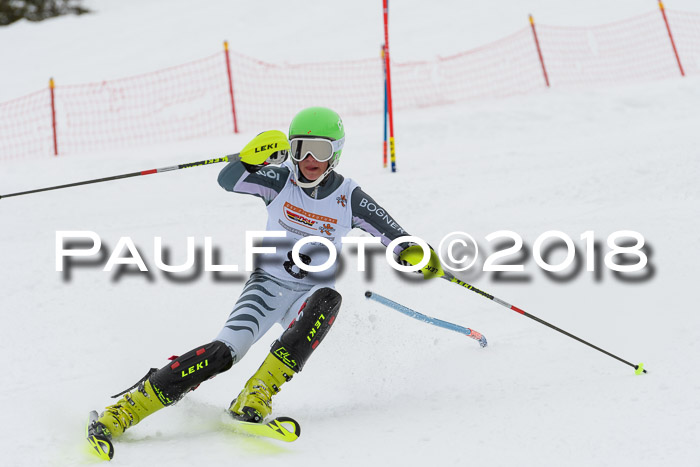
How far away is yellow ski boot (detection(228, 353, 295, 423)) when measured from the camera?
3.63 m

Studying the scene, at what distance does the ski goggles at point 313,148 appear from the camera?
13.5ft

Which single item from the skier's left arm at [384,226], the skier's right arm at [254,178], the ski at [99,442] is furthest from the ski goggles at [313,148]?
the ski at [99,442]

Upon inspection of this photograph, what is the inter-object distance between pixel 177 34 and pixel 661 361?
13.7 meters

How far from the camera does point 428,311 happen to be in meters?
5.74

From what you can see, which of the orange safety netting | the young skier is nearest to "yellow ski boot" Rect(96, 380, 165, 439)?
the young skier

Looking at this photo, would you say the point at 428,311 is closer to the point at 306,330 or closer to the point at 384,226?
the point at 384,226

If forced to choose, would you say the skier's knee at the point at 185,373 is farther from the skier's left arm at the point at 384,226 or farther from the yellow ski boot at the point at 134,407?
the skier's left arm at the point at 384,226

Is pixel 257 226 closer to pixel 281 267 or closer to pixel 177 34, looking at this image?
pixel 281 267

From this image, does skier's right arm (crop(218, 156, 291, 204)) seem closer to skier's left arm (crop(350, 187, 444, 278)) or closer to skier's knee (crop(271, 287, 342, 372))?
skier's left arm (crop(350, 187, 444, 278))

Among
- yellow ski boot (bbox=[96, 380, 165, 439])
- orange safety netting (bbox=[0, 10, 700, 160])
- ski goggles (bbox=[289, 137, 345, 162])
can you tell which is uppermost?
orange safety netting (bbox=[0, 10, 700, 160])

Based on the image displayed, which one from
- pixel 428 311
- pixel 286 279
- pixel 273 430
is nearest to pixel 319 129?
pixel 286 279

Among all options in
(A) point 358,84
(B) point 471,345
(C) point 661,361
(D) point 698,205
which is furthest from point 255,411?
(A) point 358,84

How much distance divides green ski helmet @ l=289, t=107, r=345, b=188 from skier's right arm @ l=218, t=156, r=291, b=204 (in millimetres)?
126

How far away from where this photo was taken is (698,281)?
17.3 ft
